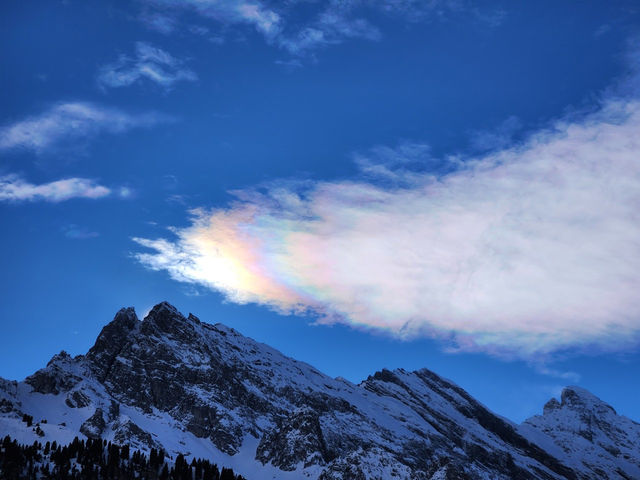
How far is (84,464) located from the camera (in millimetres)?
142375

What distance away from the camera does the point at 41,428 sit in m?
161

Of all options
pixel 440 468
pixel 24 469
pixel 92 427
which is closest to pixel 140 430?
pixel 92 427

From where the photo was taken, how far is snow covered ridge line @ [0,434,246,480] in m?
133

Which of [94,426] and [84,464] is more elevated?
[94,426]

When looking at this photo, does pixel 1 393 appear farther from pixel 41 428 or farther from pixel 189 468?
pixel 189 468

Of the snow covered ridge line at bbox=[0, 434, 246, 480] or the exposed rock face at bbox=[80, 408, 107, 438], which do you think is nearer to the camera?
the snow covered ridge line at bbox=[0, 434, 246, 480]

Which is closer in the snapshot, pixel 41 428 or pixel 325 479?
pixel 41 428

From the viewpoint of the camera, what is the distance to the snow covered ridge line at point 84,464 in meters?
133

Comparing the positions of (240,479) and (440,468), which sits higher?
(440,468)

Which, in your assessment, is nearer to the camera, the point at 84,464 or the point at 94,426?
the point at 84,464

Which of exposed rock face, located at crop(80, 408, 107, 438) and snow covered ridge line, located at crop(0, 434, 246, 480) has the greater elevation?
exposed rock face, located at crop(80, 408, 107, 438)

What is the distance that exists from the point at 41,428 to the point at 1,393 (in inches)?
1875

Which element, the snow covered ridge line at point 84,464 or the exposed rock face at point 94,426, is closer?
the snow covered ridge line at point 84,464

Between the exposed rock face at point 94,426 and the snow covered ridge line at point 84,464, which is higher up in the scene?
the exposed rock face at point 94,426
